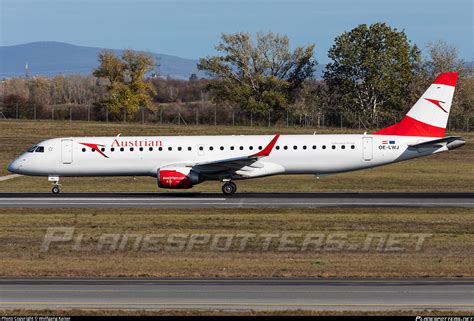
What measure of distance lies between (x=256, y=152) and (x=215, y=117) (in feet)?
173

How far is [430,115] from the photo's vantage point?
1836 inches

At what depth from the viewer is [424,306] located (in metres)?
19.7

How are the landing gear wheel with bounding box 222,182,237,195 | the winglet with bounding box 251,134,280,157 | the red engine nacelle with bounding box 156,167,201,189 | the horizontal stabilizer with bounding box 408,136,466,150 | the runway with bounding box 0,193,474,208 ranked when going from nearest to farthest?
the runway with bounding box 0,193,474,208 → the red engine nacelle with bounding box 156,167,201,189 → the horizontal stabilizer with bounding box 408,136,466,150 → the winglet with bounding box 251,134,280,157 → the landing gear wheel with bounding box 222,182,237,195

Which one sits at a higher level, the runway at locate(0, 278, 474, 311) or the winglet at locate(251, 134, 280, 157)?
the winglet at locate(251, 134, 280, 157)

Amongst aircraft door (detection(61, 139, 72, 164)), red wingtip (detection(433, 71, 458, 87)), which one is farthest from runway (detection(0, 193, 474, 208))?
red wingtip (detection(433, 71, 458, 87))

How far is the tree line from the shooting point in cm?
9638

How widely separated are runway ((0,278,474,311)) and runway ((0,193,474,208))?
17182 millimetres

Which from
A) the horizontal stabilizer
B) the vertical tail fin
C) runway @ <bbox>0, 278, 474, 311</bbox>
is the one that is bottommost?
runway @ <bbox>0, 278, 474, 311</bbox>

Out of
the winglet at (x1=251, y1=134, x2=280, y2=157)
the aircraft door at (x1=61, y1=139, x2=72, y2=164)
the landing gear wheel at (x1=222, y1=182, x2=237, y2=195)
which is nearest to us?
the winglet at (x1=251, y1=134, x2=280, y2=157)

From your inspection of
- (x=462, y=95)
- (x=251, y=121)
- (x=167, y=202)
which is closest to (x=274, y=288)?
(x=167, y=202)

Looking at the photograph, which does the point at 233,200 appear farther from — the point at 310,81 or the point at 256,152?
the point at 310,81

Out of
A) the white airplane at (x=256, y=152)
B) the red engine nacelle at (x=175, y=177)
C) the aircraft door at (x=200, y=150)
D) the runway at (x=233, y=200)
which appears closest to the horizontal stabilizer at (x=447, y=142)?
the white airplane at (x=256, y=152)

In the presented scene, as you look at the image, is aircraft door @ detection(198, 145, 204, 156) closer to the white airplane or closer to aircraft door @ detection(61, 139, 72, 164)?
the white airplane

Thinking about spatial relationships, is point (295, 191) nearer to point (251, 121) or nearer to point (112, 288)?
point (112, 288)
